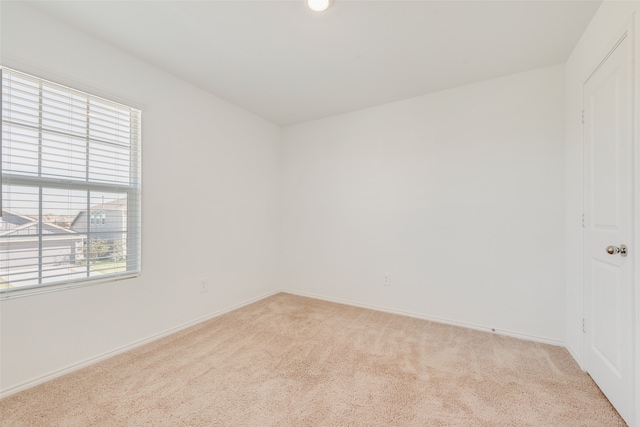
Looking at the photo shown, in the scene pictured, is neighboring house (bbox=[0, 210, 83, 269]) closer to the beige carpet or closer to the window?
the window

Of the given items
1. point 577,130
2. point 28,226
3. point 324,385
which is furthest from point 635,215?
point 28,226

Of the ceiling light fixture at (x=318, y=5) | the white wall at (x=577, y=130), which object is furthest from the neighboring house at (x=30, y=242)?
the white wall at (x=577, y=130)

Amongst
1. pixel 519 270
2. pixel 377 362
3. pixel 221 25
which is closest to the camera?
pixel 221 25

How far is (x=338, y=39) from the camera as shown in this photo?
1890 millimetres

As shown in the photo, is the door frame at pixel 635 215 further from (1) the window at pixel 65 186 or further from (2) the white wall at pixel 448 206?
(1) the window at pixel 65 186

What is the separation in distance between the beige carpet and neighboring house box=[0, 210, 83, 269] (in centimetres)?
79

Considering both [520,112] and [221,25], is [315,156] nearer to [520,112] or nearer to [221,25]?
[221,25]

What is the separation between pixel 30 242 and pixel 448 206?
3285 mm

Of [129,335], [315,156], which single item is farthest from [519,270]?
[129,335]

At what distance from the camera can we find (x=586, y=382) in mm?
1645

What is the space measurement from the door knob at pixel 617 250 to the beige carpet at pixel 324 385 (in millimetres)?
868

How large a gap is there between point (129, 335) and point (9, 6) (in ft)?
7.54

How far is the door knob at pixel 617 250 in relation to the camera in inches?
52.9

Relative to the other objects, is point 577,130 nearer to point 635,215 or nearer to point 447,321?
point 635,215
